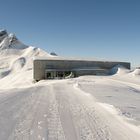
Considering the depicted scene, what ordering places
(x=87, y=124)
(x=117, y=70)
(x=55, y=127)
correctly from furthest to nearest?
(x=117, y=70), (x=87, y=124), (x=55, y=127)

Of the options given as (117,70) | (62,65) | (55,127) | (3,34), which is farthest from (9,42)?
(55,127)

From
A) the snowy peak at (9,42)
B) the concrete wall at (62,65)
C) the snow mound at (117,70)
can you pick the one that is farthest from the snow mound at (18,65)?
the snow mound at (117,70)

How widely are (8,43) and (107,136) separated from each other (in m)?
158

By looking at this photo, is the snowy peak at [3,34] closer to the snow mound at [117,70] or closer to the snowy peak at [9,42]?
the snowy peak at [9,42]

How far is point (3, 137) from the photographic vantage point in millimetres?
4344

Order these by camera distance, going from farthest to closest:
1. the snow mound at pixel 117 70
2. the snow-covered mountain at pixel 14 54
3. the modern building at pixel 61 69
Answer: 1. the snow-covered mountain at pixel 14 54
2. the snow mound at pixel 117 70
3. the modern building at pixel 61 69

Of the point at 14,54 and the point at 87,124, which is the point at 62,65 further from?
the point at 14,54

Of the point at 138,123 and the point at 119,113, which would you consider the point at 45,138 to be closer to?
the point at 138,123

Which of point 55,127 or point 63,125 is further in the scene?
point 63,125

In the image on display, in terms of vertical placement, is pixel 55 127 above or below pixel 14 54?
below

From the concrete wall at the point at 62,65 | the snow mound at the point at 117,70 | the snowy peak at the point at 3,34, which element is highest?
the snowy peak at the point at 3,34

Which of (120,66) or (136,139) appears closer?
(136,139)

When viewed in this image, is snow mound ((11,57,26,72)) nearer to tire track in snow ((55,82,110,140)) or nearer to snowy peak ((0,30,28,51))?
snowy peak ((0,30,28,51))

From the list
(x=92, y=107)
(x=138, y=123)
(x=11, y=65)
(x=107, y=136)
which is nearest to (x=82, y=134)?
(x=107, y=136)
